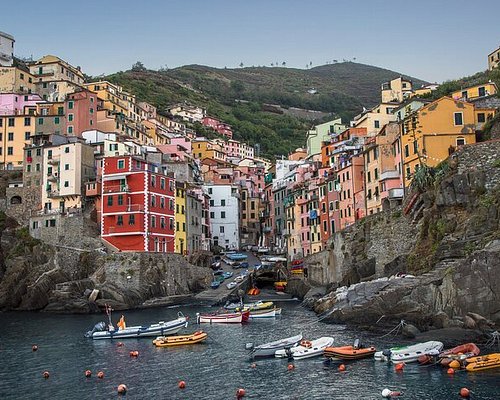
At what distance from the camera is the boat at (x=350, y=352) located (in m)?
37.9

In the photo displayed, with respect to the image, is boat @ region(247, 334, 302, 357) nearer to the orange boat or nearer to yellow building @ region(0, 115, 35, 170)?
the orange boat

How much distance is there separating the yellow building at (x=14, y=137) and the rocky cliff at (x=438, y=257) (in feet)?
205

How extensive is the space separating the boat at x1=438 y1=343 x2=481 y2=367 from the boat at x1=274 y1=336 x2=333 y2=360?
8.54 metres

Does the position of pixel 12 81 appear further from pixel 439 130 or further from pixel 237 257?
pixel 439 130

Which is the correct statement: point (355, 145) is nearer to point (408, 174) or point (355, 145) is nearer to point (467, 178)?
point (408, 174)

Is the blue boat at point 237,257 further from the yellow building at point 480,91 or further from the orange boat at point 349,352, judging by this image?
the orange boat at point 349,352

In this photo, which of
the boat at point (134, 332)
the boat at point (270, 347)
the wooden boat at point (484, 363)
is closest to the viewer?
the wooden boat at point (484, 363)

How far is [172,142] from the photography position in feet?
416

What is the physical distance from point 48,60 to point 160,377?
107 metres

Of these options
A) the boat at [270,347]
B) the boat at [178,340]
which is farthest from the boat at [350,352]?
the boat at [178,340]

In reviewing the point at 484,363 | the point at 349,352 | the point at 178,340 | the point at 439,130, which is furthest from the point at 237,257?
the point at 484,363

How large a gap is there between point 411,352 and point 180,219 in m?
57.6

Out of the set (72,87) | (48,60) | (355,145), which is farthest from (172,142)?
(355,145)

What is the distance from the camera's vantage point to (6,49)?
126250mm
